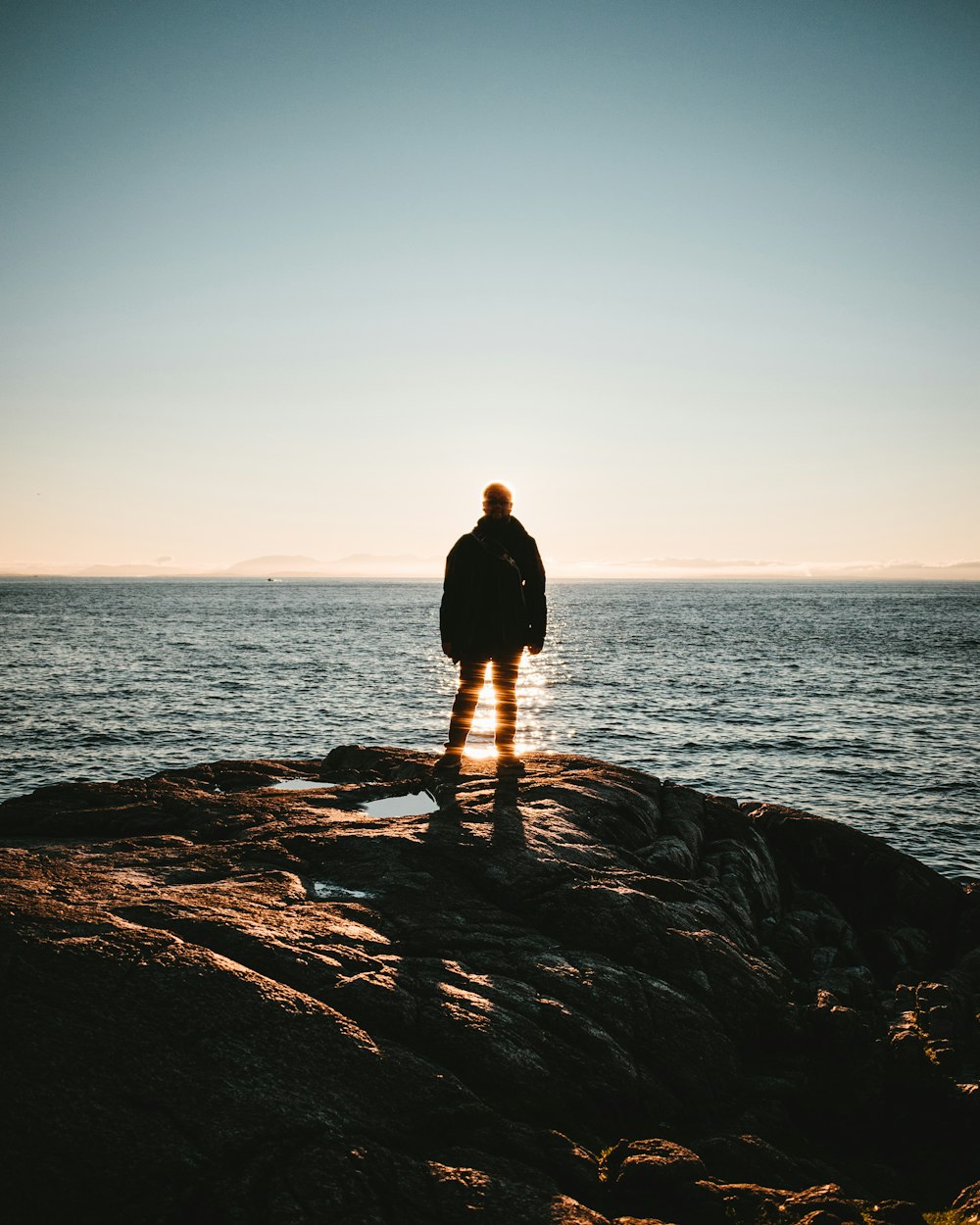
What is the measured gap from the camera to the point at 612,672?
175 ft

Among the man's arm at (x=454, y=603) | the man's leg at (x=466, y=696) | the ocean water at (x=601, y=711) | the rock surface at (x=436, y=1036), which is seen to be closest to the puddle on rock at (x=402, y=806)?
the rock surface at (x=436, y=1036)

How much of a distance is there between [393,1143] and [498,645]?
6.32 meters

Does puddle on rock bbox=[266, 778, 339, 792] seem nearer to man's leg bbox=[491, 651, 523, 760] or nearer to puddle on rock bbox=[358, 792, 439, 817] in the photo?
puddle on rock bbox=[358, 792, 439, 817]

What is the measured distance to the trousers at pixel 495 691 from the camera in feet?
34.3

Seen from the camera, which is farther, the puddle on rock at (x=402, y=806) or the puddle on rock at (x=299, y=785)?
the puddle on rock at (x=299, y=785)

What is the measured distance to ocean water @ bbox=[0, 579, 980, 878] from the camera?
81.5 ft

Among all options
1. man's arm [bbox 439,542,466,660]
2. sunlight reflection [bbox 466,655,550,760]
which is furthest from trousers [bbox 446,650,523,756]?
sunlight reflection [bbox 466,655,550,760]

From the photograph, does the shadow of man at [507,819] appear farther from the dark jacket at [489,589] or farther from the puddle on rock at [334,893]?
the dark jacket at [489,589]

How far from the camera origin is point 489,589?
1032cm

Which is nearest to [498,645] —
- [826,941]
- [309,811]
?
[309,811]

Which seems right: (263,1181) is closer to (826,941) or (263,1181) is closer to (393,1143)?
(393,1143)

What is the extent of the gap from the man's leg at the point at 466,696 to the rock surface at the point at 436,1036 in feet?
2.70

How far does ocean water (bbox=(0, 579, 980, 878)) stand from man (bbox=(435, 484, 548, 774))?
744cm

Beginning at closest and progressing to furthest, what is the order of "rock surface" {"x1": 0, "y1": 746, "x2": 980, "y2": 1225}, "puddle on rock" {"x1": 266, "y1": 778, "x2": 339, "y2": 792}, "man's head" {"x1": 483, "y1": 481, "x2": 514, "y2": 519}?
"rock surface" {"x1": 0, "y1": 746, "x2": 980, "y2": 1225}
"man's head" {"x1": 483, "y1": 481, "x2": 514, "y2": 519}
"puddle on rock" {"x1": 266, "y1": 778, "x2": 339, "y2": 792}
